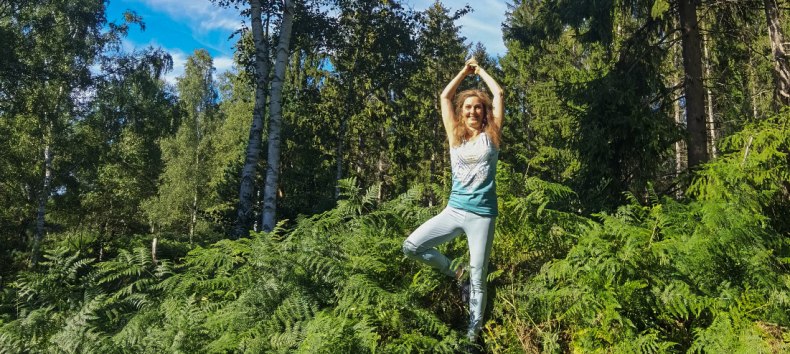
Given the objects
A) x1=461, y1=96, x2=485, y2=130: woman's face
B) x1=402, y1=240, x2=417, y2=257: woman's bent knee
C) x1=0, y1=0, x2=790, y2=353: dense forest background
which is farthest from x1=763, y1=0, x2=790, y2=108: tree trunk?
x1=402, y1=240, x2=417, y2=257: woman's bent knee

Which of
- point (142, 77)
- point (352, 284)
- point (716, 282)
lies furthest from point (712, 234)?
point (142, 77)

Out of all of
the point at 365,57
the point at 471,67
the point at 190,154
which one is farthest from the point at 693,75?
the point at 190,154

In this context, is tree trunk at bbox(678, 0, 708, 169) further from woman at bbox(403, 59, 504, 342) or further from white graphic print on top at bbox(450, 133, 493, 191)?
white graphic print on top at bbox(450, 133, 493, 191)

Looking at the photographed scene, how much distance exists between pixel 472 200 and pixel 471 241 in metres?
0.31

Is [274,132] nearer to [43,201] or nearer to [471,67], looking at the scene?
[471,67]

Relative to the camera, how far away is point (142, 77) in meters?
21.2

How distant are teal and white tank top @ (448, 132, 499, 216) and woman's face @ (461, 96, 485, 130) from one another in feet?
0.35

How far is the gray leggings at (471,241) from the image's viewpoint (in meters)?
3.62

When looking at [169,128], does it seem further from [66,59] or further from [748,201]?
[748,201]

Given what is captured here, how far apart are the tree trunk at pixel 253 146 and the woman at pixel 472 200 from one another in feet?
25.4

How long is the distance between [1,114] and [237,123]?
766 inches

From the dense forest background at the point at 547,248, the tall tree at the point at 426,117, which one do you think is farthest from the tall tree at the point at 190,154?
the dense forest background at the point at 547,248

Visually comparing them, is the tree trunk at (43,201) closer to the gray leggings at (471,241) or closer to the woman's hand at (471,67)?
the gray leggings at (471,241)

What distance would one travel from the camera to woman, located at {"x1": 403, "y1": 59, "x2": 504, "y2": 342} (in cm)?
364
